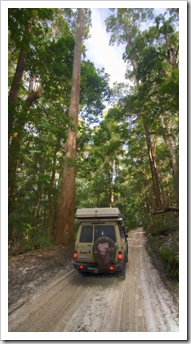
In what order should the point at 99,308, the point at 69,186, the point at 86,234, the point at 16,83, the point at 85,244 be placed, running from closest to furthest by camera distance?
the point at 99,308 → the point at 85,244 → the point at 86,234 → the point at 16,83 → the point at 69,186

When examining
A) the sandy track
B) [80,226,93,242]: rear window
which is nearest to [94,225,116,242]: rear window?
[80,226,93,242]: rear window

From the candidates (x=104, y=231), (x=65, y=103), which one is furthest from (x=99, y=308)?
(x=65, y=103)

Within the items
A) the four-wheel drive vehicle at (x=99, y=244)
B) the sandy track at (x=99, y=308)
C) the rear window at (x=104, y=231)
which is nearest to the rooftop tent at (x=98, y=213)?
the four-wheel drive vehicle at (x=99, y=244)

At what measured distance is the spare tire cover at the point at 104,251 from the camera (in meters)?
5.83

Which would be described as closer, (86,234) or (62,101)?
(86,234)

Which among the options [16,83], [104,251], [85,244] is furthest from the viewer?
[16,83]

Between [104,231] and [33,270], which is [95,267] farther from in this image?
[33,270]

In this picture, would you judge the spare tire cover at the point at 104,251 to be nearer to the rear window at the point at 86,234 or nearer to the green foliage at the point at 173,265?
the rear window at the point at 86,234

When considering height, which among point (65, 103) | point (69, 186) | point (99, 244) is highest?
point (65, 103)

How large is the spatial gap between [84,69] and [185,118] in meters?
13.0

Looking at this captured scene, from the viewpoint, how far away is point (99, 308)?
4.37m

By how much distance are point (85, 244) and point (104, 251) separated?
877mm

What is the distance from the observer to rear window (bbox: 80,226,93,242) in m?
6.66

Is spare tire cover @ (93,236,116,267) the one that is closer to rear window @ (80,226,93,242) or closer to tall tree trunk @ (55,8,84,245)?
rear window @ (80,226,93,242)
